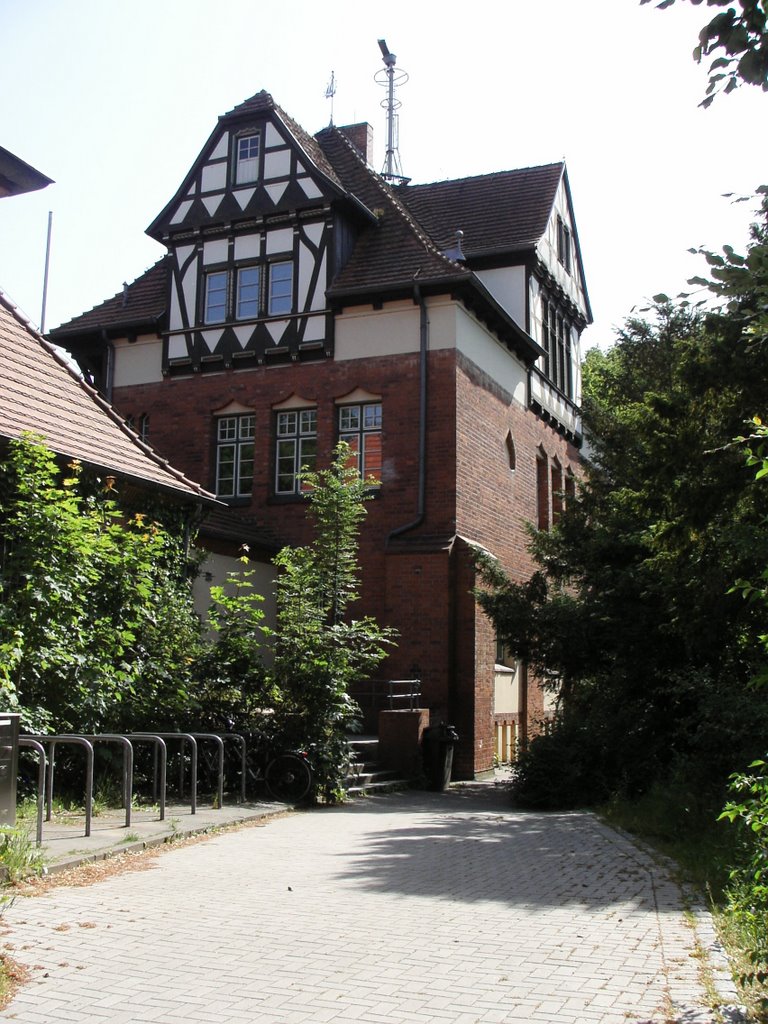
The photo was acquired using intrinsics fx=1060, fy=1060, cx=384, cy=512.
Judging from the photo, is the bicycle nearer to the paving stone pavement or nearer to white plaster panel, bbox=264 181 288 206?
the paving stone pavement

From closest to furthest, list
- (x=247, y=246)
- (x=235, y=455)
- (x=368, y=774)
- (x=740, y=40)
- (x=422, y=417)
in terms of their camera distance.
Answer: (x=740, y=40)
(x=368, y=774)
(x=422, y=417)
(x=247, y=246)
(x=235, y=455)

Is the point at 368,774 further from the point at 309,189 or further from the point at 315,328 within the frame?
the point at 309,189

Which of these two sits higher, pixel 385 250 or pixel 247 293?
pixel 385 250

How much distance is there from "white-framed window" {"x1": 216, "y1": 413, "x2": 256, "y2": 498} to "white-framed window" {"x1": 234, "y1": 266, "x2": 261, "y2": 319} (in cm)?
221

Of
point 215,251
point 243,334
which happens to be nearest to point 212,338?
point 243,334

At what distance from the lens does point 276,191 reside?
22.6 meters

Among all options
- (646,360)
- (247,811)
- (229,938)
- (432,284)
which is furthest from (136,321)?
(229,938)

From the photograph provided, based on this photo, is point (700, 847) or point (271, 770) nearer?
point (700, 847)

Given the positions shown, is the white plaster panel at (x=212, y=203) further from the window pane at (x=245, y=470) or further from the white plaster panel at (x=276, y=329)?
the window pane at (x=245, y=470)

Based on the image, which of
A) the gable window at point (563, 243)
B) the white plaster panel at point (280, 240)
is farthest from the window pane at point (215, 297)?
the gable window at point (563, 243)

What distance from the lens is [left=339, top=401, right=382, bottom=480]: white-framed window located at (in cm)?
2158

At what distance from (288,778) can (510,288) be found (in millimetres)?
14907

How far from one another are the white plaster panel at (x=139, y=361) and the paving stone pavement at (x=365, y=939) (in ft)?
51.6

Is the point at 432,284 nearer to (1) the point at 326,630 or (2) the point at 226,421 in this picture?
(2) the point at 226,421
